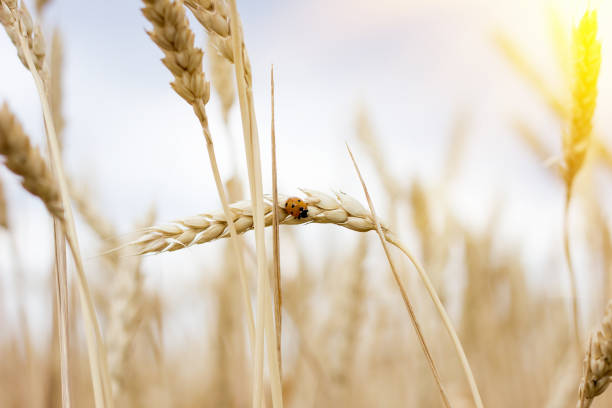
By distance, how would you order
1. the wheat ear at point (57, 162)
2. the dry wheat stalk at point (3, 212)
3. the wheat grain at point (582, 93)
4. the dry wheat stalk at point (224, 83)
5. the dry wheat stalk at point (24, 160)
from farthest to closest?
1. the dry wheat stalk at point (224, 83)
2. the dry wheat stalk at point (3, 212)
3. the wheat grain at point (582, 93)
4. the wheat ear at point (57, 162)
5. the dry wheat stalk at point (24, 160)

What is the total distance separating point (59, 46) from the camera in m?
0.83

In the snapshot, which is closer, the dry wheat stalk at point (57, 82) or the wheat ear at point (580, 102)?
the wheat ear at point (580, 102)

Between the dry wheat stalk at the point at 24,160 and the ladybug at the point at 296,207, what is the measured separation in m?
0.20

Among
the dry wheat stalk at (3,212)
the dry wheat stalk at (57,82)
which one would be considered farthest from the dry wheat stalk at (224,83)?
the dry wheat stalk at (3,212)

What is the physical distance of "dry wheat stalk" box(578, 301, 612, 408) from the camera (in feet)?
1.24

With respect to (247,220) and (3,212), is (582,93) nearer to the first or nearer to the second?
(247,220)

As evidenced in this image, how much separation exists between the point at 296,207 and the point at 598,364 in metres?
0.27

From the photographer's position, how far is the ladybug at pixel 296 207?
0.43m

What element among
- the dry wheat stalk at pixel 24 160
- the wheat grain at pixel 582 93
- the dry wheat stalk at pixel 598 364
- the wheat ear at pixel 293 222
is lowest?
the dry wheat stalk at pixel 598 364

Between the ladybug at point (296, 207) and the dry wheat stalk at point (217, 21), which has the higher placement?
the dry wheat stalk at point (217, 21)

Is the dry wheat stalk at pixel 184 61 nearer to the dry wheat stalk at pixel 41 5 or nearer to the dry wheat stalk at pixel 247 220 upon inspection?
the dry wheat stalk at pixel 247 220

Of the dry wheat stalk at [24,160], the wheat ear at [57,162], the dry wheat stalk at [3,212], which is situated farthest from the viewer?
the dry wheat stalk at [3,212]

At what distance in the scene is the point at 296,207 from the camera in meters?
0.43

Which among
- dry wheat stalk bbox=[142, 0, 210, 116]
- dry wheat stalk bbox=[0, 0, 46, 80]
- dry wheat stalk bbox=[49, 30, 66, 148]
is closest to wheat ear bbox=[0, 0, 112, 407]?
dry wheat stalk bbox=[0, 0, 46, 80]
